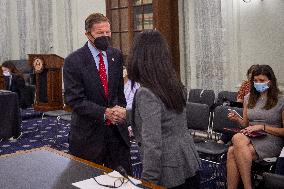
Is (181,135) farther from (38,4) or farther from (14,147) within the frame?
(38,4)

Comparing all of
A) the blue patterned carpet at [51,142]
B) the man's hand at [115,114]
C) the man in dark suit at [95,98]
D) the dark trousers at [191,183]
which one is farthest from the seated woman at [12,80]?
the dark trousers at [191,183]

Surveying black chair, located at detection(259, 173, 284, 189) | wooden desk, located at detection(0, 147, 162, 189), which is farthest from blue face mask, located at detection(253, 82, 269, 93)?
wooden desk, located at detection(0, 147, 162, 189)

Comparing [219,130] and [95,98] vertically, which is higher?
[95,98]

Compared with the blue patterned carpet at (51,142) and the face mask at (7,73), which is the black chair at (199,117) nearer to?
the blue patterned carpet at (51,142)

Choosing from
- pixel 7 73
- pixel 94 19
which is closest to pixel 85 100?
pixel 94 19

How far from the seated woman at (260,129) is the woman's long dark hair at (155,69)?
1.92 metres

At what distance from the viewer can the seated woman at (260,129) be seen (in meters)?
3.92

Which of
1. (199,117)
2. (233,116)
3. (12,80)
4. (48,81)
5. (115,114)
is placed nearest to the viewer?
(115,114)

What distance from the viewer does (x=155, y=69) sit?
7.21 ft

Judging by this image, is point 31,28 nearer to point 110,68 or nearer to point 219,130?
point 219,130

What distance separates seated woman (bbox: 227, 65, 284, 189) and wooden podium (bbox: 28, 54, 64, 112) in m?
5.29

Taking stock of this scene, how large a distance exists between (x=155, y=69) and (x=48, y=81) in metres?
6.72

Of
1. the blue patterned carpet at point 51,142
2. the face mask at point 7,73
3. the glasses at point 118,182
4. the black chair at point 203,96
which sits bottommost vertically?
the blue patterned carpet at point 51,142

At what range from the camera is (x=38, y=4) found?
1146cm
